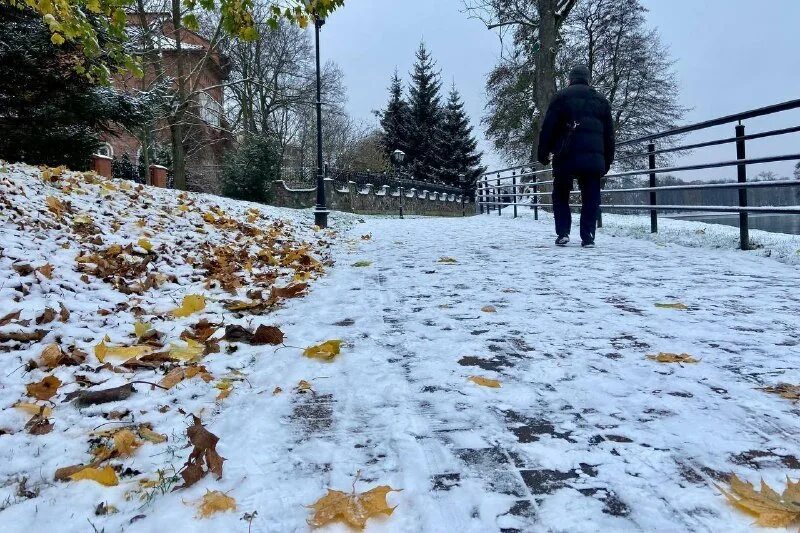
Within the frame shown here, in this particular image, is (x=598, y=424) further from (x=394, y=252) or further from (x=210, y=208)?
(x=210, y=208)

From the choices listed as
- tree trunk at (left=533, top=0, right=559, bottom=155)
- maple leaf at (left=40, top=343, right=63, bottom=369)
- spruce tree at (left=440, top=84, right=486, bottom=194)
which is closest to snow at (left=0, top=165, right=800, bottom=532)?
maple leaf at (left=40, top=343, right=63, bottom=369)

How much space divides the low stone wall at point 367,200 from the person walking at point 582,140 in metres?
10.4

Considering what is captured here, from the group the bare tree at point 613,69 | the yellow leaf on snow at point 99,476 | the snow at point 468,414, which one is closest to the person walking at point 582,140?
the snow at point 468,414

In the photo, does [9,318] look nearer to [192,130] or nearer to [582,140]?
[582,140]

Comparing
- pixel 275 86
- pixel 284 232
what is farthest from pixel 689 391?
pixel 275 86

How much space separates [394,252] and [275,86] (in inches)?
1113

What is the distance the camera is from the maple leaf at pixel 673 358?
2.30 m

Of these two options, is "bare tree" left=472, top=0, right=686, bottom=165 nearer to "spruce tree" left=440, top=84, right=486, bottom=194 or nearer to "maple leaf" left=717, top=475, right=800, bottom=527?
"spruce tree" left=440, top=84, right=486, bottom=194

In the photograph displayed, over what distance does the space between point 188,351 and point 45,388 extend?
65 cm

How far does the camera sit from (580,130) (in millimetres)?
6262

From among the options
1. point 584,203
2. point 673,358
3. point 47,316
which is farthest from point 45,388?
point 584,203

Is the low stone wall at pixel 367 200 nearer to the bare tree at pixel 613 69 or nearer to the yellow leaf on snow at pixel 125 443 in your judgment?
the bare tree at pixel 613 69

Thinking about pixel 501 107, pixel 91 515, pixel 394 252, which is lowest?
pixel 91 515

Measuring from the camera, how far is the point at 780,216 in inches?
204
